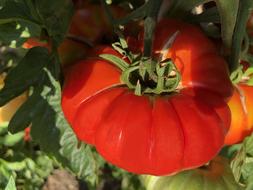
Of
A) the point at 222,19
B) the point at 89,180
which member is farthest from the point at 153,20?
the point at 89,180

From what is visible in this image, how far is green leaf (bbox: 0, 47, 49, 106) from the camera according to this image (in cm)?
95

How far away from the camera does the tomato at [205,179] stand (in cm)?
104

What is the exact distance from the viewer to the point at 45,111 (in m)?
1.01

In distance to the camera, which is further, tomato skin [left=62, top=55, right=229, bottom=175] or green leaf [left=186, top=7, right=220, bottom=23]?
green leaf [left=186, top=7, right=220, bottom=23]

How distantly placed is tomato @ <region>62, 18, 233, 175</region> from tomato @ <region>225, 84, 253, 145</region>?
60 mm

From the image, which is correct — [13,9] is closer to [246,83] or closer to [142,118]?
[142,118]

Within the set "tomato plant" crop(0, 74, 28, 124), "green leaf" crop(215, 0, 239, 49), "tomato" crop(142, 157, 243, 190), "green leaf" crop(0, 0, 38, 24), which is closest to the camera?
"green leaf" crop(215, 0, 239, 49)

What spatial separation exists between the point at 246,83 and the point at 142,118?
0.23 m

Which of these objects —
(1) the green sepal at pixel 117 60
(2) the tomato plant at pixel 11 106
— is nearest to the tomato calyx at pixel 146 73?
(1) the green sepal at pixel 117 60

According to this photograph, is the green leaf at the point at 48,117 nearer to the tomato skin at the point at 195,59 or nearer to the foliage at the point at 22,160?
the tomato skin at the point at 195,59

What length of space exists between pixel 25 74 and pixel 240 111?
0.34 metres

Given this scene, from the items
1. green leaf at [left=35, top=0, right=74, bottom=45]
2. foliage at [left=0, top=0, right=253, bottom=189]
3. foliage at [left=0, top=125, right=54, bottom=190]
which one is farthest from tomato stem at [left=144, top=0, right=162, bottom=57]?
foliage at [left=0, top=125, right=54, bottom=190]

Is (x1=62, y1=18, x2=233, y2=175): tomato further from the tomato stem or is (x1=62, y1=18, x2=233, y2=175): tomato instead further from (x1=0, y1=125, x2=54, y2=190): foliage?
(x1=0, y1=125, x2=54, y2=190): foliage

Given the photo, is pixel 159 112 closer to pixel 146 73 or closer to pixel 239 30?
pixel 146 73
